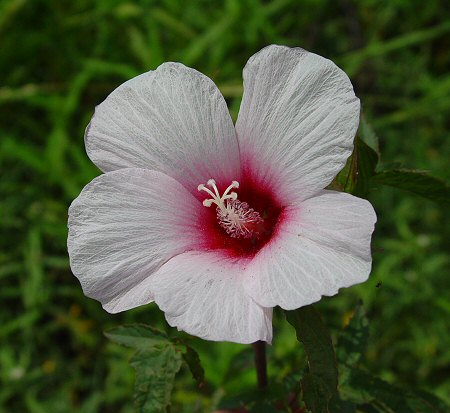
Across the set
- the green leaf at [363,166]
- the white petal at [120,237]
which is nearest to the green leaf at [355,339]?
the green leaf at [363,166]

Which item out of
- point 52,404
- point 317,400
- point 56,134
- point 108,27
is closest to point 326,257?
point 317,400

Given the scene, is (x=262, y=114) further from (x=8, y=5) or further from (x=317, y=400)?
(x=8, y=5)

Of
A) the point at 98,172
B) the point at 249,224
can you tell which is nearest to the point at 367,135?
the point at 249,224

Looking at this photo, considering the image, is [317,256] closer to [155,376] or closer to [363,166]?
[363,166]

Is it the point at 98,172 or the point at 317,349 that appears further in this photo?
the point at 98,172

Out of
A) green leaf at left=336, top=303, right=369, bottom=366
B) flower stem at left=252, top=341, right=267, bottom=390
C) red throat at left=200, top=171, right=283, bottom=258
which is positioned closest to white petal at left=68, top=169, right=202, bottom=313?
red throat at left=200, top=171, right=283, bottom=258

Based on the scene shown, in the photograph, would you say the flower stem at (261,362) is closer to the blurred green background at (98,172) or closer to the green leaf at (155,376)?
the green leaf at (155,376)

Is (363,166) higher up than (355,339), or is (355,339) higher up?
(363,166)
